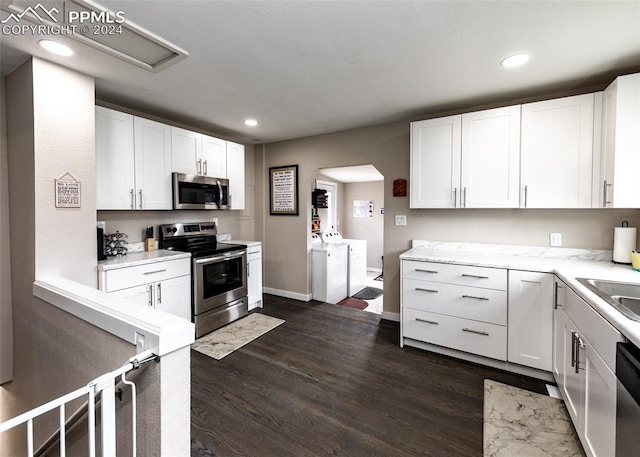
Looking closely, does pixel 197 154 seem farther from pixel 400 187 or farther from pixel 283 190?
pixel 400 187

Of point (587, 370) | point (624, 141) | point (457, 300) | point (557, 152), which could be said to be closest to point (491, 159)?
point (557, 152)

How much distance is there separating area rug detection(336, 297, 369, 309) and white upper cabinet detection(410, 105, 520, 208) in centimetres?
196

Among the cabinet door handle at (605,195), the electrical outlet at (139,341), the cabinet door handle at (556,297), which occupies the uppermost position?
the cabinet door handle at (605,195)

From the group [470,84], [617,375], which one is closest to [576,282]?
[617,375]

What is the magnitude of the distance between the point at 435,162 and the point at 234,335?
285 centimetres

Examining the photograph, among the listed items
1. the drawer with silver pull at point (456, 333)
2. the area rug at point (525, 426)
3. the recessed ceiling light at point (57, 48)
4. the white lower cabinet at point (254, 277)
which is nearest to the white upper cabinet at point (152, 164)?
the recessed ceiling light at point (57, 48)

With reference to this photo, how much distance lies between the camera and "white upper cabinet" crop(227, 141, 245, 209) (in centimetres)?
392

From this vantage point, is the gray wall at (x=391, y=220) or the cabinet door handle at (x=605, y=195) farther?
the gray wall at (x=391, y=220)

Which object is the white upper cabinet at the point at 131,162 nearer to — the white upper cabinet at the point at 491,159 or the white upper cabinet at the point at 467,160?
the white upper cabinet at the point at 467,160

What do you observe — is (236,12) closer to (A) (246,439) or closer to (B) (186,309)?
(A) (246,439)

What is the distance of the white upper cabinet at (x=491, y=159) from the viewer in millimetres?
2619

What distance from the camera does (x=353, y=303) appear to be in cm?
454

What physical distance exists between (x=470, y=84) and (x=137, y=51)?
2591 mm

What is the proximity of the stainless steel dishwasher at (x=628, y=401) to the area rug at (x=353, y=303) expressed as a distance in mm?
3248
